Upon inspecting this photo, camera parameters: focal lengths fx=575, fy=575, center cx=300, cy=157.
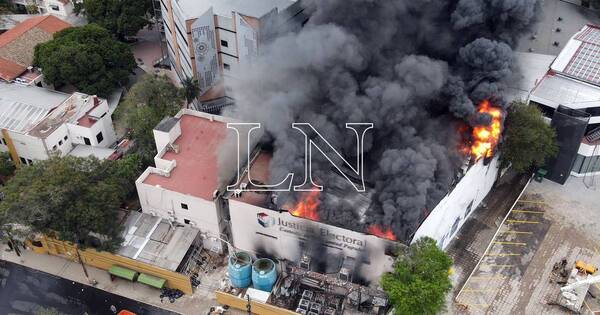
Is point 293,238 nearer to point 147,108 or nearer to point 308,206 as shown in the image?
point 308,206

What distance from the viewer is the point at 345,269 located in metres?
35.0

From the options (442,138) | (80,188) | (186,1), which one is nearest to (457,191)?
(442,138)

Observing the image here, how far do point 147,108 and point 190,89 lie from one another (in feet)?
18.8

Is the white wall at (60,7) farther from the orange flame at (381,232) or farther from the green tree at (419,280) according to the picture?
the green tree at (419,280)

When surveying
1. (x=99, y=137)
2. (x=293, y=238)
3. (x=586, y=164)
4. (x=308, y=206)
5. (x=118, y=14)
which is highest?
(x=118, y=14)

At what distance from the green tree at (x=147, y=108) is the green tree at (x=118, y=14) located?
12202 millimetres

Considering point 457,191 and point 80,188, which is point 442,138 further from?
point 80,188

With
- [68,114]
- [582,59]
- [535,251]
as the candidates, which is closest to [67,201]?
[68,114]

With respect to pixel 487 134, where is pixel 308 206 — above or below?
below

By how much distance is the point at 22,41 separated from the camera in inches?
2185

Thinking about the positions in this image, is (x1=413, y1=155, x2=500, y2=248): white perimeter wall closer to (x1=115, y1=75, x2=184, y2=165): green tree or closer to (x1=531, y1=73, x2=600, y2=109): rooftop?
A: (x1=531, y1=73, x2=600, y2=109): rooftop

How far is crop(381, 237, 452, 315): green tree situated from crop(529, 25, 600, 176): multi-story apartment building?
18.4 metres

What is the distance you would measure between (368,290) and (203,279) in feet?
37.1

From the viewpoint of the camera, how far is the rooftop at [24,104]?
4531 centimetres
